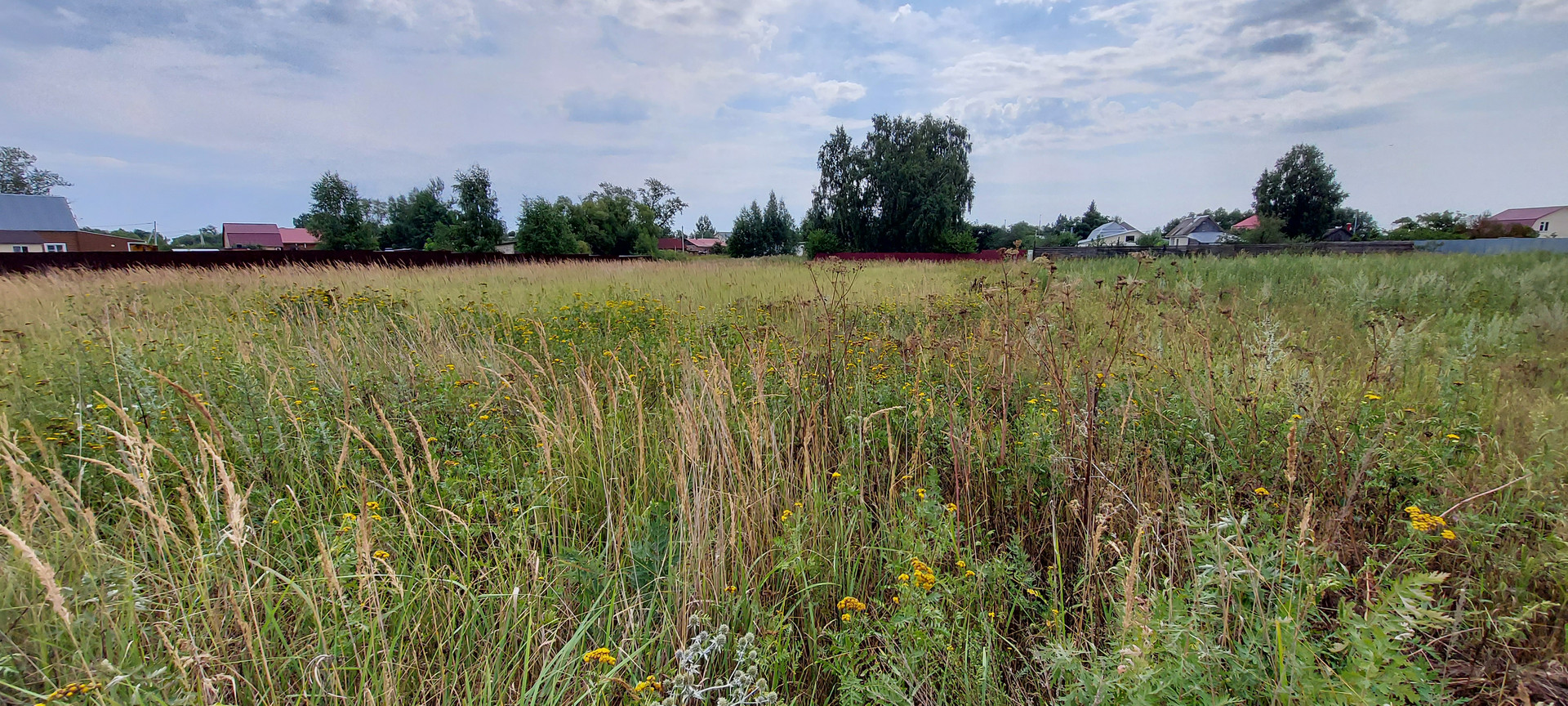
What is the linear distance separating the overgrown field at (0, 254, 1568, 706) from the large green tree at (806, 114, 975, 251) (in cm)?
3109

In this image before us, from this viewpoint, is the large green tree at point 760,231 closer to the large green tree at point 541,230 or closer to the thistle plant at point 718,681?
the large green tree at point 541,230

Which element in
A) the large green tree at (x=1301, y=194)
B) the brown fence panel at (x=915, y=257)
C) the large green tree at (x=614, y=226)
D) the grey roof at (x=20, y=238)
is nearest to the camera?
the brown fence panel at (x=915, y=257)

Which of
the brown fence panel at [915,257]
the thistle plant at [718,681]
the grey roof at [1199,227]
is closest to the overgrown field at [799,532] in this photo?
the thistle plant at [718,681]

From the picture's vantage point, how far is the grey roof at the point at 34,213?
33031mm

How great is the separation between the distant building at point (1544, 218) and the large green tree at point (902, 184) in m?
52.9

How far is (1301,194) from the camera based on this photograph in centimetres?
4169

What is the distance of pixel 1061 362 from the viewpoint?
2.63m

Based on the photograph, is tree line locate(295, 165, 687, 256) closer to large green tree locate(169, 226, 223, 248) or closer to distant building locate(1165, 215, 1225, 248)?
large green tree locate(169, 226, 223, 248)

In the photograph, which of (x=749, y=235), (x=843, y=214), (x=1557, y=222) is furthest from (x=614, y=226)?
(x=1557, y=222)

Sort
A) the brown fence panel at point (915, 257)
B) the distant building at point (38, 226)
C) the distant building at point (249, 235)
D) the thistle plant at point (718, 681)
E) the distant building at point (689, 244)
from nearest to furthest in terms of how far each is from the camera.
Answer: the thistle plant at point (718, 681)
the brown fence panel at point (915, 257)
the distant building at point (38, 226)
the distant building at point (249, 235)
the distant building at point (689, 244)

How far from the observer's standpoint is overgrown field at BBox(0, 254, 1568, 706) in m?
1.19

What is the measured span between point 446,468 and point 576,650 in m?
1.10

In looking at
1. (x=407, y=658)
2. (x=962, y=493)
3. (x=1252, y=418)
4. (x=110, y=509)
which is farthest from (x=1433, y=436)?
(x=110, y=509)

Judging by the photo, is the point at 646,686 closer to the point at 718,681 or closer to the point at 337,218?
the point at 718,681
